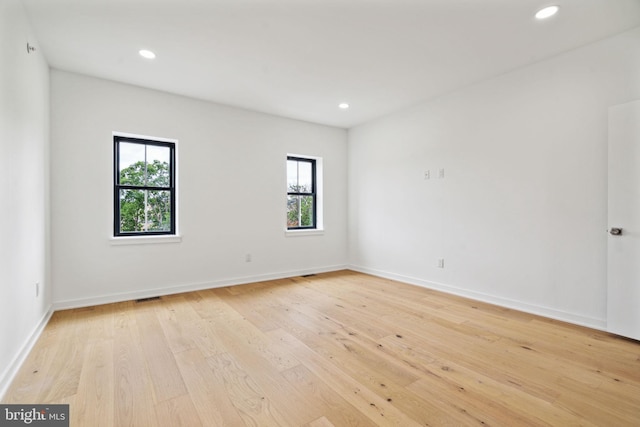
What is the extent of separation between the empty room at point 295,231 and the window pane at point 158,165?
0.03 metres

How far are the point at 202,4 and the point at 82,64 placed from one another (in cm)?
186

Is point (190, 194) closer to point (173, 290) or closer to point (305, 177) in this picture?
point (173, 290)

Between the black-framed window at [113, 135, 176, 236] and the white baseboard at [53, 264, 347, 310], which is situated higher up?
the black-framed window at [113, 135, 176, 236]

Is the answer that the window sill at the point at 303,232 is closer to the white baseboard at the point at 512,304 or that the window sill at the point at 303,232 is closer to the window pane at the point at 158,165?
the white baseboard at the point at 512,304

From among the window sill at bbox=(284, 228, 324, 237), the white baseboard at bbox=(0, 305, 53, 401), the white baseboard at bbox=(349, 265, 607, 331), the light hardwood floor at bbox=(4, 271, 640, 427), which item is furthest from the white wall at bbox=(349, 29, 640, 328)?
the white baseboard at bbox=(0, 305, 53, 401)

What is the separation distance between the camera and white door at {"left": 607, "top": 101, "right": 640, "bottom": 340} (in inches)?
98.2

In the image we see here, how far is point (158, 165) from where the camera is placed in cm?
397

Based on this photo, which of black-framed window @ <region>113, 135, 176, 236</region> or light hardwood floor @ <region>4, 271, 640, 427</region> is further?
black-framed window @ <region>113, 135, 176, 236</region>

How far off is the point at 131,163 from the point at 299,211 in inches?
102

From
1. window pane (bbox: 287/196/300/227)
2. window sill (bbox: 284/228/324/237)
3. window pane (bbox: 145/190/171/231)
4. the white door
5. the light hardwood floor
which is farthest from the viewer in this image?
window pane (bbox: 287/196/300/227)

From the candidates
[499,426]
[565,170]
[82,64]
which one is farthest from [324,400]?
[82,64]

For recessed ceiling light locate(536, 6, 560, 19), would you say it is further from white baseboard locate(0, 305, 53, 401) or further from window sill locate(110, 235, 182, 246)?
white baseboard locate(0, 305, 53, 401)

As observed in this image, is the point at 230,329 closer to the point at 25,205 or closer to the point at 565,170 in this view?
the point at 25,205

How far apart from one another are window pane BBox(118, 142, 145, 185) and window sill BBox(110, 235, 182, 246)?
0.71 meters
